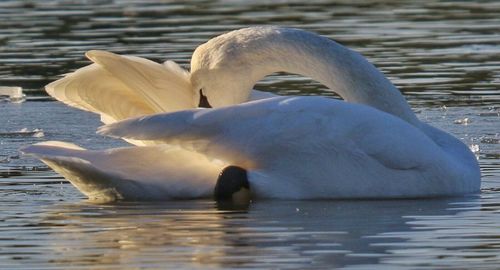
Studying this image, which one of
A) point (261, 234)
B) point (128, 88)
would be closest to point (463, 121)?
point (128, 88)

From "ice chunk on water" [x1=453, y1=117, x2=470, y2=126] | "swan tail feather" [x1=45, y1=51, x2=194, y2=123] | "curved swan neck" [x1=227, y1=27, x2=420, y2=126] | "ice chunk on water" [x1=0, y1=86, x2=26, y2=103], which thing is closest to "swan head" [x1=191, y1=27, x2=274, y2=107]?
"curved swan neck" [x1=227, y1=27, x2=420, y2=126]

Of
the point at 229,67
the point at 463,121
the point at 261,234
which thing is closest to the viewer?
the point at 261,234

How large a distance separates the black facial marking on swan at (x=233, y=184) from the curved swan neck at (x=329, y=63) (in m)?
1.29

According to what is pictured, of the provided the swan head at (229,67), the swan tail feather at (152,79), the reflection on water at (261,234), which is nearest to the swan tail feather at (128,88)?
the swan tail feather at (152,79)

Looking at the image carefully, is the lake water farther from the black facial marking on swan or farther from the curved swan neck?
the curved swan neck

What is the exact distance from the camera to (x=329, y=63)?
33.3 ft

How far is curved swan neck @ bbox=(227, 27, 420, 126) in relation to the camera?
1012 cm

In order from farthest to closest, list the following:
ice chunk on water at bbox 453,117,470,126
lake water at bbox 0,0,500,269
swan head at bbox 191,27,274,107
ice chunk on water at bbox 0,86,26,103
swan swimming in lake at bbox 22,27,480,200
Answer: ice chunk on water at bbox 0,86,26,103 < ice chunk on water at bbox 453,117,470,126 < swan head at bbox 191,27,274,107 < swan swimming in lake at bbox 22,27,480,200 < lake water at bbox 0,0,500,269

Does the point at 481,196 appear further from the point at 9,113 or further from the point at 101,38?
the point at 101,38

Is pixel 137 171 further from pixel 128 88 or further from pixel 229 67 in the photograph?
pixel 229 67

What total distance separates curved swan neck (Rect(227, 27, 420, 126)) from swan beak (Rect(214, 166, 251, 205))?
129cm

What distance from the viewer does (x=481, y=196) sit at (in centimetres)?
935

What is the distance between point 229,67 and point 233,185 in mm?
1363

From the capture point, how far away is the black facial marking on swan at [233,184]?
915 cm
